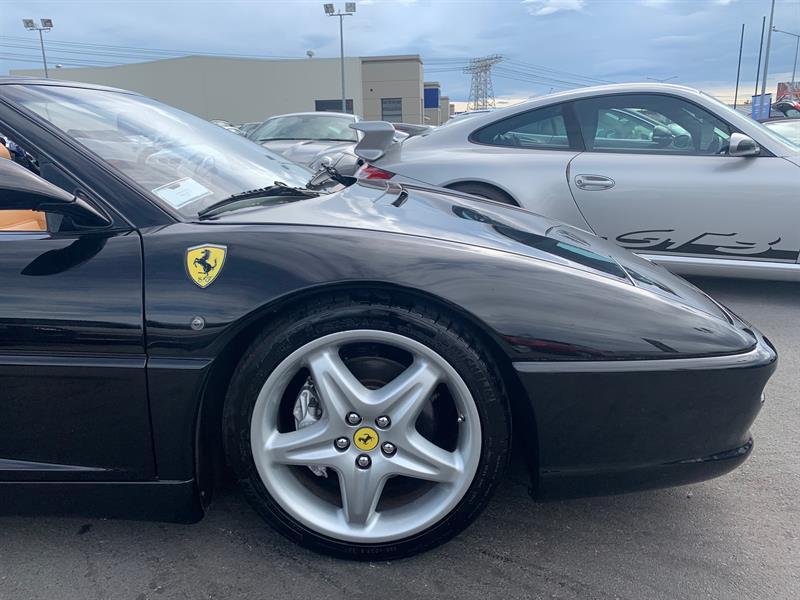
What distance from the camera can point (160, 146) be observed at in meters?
2.20

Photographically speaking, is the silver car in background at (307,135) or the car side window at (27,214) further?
the silver car in background at (307,135)

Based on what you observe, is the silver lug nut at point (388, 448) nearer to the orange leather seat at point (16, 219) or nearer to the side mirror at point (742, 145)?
the orange leather seat at point (16, 219)

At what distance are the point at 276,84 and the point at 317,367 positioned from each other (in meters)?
49.0

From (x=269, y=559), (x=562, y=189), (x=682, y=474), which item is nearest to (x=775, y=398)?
(x=682, y=474)

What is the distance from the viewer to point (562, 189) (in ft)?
14.1

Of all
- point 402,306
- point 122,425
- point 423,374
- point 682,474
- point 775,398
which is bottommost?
point 775,398

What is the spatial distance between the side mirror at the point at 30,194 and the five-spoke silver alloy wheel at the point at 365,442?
69cm

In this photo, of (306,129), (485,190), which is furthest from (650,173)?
(306,129)

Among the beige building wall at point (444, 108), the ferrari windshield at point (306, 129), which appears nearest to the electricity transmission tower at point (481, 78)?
the beige building wall at point (444, 108)

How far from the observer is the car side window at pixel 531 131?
4461 millimetres

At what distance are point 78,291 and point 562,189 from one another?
131 inches

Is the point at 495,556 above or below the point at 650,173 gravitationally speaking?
below

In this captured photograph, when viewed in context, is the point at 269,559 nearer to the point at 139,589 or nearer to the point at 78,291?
the point at 139,589

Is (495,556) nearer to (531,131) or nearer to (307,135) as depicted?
(531,131)
